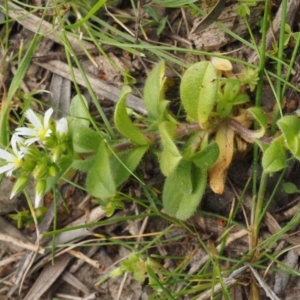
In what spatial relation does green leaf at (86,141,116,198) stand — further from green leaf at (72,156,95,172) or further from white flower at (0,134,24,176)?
white flower at (0,134,24,176)

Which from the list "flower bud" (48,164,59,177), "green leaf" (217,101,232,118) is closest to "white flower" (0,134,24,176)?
"flower bud" (48,164,59,177)

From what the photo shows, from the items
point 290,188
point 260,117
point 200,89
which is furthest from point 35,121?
point 290,188

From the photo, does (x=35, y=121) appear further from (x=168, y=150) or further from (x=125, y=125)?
(x=168, y=150)

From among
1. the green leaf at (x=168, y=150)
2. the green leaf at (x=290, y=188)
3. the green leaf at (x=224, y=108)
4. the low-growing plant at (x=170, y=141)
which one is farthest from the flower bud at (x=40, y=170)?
the green leaf at (x=290, y=188)

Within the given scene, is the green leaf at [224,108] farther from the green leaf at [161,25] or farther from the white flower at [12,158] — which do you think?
the white flower at [12,158]

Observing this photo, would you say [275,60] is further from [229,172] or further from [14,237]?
[14,237]
